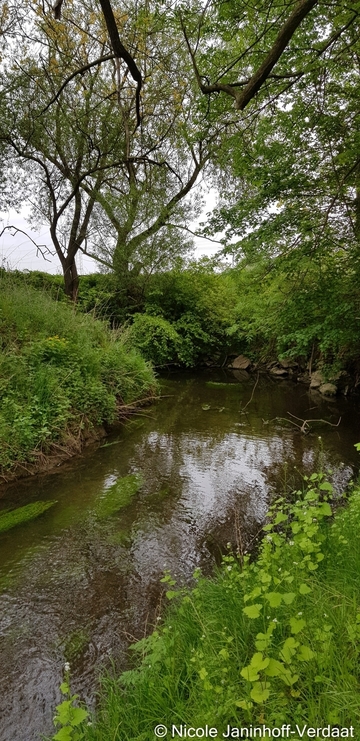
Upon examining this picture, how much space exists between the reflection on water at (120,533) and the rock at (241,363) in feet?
25.7

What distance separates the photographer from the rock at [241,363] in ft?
53.8

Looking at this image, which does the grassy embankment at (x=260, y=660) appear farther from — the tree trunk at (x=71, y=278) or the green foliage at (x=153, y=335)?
the tree trunk at (x=71, y=278)

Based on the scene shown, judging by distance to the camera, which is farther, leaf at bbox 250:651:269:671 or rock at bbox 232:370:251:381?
rock at bbox 232:370:251:381

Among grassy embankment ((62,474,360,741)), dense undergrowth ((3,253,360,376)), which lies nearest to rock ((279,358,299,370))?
dense undergrowth ((3,253,360,376))

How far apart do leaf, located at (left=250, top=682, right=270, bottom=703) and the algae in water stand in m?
3.31

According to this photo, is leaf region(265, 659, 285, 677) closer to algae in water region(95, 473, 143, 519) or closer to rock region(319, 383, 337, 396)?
algae in water region(95, 473, 143, 519)

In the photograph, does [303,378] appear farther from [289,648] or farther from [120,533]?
[289,648]

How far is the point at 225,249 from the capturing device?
22.7ft

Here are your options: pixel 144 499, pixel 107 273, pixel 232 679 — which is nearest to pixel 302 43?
pixel 144 499

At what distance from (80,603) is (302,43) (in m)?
6.89

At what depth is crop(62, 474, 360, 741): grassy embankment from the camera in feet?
4.79

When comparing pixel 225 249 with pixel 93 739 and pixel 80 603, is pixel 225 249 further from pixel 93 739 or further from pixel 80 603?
pixel 93 739

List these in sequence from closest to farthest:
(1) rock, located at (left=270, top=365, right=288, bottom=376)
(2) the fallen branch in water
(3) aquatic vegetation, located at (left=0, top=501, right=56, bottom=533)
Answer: (3) aquatic vegetation, located at (left=0, top=501, right=56, bottom=533) < (2) the fallen branch in water < (1) rock, located at (left=270, top=365, right=288, bottom=376)

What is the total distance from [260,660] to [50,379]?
542 cm
